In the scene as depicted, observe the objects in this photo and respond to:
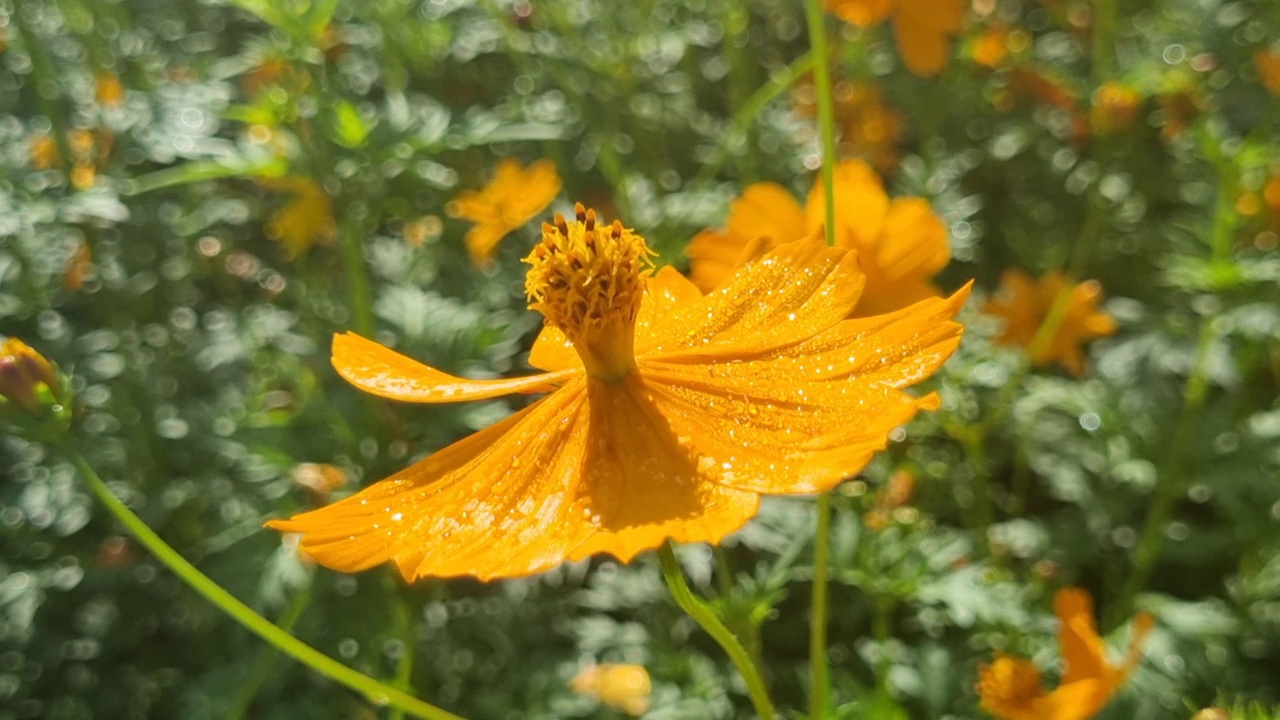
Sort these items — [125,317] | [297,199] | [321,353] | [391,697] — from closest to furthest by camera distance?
[391,697] → [321,353] → [125,317] → [297,199]

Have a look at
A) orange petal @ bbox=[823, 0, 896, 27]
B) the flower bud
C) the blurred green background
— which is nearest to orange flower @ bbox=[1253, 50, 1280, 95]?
the blurred green background

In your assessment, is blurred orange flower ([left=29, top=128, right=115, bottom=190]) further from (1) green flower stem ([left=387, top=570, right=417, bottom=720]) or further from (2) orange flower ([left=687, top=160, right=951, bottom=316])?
(2) orange flower ([left=687, top=160, right=951, bottom=316])

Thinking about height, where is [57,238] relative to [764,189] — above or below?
below

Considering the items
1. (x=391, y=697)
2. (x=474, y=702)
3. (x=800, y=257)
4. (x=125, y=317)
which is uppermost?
(x=800, y=257)

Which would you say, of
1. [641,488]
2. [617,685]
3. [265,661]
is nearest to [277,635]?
[641,488]

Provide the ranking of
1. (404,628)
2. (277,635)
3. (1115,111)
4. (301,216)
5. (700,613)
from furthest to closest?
(301,216), (1115,111), (404,628), (277,635), (700,613)

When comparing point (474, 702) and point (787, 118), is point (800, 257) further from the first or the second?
point (787, 118)

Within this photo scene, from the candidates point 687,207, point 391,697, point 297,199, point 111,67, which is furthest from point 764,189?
point 111,67

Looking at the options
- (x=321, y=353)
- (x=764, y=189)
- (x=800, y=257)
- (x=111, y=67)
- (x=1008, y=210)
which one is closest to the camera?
(x=800, y=257)

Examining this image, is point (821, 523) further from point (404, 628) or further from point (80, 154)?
point (80, 154)
